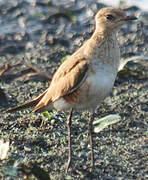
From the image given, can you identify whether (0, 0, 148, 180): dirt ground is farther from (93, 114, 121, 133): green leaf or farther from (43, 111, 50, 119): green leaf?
(93, 114, 121, 133): green leaf

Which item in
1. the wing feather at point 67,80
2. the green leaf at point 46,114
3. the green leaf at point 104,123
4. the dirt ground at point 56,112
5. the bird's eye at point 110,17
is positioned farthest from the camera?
the green leaf at point 46,114

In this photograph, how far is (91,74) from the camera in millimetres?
4574

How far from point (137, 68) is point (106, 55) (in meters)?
2.59

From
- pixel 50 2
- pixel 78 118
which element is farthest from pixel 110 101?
pixel 50 2

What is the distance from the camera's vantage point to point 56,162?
4863 millimetres

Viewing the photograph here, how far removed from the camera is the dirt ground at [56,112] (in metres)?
A: 4.80

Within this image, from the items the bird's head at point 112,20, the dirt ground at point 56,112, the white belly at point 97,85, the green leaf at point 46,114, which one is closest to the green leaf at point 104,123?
the dirt ground at point 56,112

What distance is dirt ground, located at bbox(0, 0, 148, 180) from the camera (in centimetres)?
480

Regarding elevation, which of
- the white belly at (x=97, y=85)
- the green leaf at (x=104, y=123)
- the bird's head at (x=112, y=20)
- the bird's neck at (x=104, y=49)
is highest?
the bird's head at (x=112, y=20)

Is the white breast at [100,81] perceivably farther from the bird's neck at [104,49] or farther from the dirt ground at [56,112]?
the dirt ground at [56,112]

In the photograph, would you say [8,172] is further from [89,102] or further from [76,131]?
[76,131]

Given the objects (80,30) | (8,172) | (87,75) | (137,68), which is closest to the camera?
(8,172)

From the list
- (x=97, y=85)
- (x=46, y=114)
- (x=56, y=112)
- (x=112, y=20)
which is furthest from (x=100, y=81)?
(x=56, y=112)

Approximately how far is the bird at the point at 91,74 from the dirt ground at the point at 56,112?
0.31 metres
